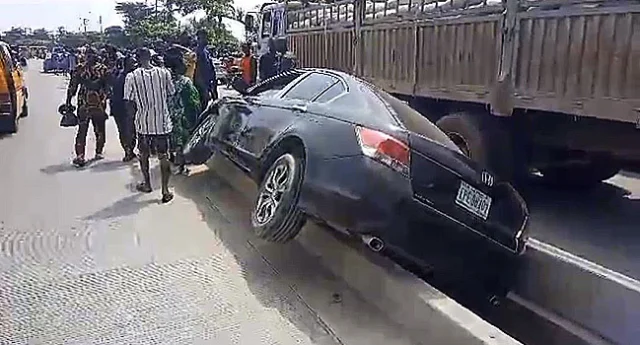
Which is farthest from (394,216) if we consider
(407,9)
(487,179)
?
(407,9)

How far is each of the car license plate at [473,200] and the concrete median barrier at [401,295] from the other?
23.6 inches

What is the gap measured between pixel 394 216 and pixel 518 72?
2.63 metres

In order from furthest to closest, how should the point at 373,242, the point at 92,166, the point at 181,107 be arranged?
the point at 92,166 < the point at 181,107 < the point at 373,242

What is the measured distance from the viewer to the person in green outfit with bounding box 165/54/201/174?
28.2 ft

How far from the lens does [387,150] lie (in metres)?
4.49

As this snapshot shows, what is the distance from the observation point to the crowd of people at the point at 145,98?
737 centimetres

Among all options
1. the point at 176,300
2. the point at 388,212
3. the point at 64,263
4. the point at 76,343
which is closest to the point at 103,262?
the point at 64,263

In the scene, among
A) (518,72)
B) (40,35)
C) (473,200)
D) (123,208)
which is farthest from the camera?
(40,35)

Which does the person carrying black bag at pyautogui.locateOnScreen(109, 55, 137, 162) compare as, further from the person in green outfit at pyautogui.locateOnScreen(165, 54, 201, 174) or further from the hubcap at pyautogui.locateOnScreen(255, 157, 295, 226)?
the hubcap at pyautogui.locateOnScreen(255, 157, 295, 226)

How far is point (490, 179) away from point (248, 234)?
2.24 metres

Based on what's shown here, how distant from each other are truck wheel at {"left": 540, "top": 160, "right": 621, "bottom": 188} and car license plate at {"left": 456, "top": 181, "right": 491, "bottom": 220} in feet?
11.5

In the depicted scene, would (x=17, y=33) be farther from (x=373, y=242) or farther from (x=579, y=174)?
(x=373, y=242)

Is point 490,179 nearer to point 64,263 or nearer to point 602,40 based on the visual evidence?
point 602,40

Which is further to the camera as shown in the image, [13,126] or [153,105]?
[13,126]
